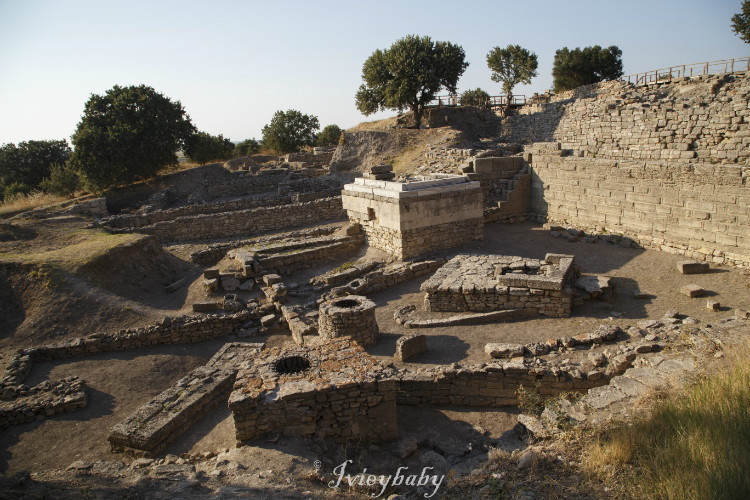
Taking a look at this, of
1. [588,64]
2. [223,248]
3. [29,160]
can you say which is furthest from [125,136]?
[588,64]

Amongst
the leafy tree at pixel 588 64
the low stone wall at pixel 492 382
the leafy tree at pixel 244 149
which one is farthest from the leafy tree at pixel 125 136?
the leafy tree at pixel 588 64

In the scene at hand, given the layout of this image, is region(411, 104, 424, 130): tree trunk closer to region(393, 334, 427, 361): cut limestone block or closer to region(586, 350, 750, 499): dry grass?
region(393, 334, 427, 361): cut limestone block

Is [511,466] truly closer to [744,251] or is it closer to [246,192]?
[744,251]

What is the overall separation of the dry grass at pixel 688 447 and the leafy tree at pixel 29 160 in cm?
3463

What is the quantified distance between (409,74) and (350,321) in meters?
25.2

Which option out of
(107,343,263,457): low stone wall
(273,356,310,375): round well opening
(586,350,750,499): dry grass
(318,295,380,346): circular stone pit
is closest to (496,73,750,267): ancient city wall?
(586,350,750,499): dry grass

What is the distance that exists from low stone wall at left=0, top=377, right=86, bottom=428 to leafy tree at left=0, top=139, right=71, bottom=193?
26.6m

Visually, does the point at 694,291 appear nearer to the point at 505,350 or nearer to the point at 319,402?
the point at 505,350

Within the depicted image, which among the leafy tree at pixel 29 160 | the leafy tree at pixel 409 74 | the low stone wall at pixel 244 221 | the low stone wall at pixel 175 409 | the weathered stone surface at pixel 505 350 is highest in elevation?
the leafy tree at pixel 409 74

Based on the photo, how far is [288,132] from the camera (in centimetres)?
3812

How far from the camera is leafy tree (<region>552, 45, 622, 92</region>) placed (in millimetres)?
42719

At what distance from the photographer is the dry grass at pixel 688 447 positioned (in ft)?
12.0

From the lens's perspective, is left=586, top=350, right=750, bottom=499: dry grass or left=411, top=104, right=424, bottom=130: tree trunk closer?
left=586, top=350, right=750, bottom=499: dry grass

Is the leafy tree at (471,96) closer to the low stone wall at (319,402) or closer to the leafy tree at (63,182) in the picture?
the leafy tree at (63,182)
